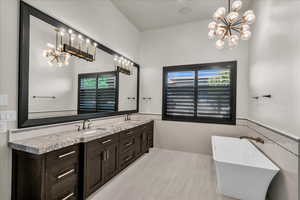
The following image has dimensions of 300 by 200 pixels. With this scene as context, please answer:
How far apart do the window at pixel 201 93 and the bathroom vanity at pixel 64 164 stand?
2.00 metres

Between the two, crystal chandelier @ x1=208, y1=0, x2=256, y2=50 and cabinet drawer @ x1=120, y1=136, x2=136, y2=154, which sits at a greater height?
crystal chandelier @ x1=208, y1=0, x2=256, y2=50

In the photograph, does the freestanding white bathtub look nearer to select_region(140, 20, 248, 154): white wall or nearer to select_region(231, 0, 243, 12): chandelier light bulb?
select_region(140, 20, 248, 154): white wall

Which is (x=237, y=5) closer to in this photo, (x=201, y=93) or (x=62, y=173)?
(x=201, y=93)

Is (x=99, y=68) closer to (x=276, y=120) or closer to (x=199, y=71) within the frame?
(x=199, y=71)

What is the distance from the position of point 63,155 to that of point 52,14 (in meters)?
1.89

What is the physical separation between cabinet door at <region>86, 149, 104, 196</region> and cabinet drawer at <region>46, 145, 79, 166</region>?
185mm

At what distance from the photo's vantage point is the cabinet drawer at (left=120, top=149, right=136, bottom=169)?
103 inches

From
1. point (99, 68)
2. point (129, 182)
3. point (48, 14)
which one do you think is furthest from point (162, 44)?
point (129, 182)

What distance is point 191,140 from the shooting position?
3.71 m

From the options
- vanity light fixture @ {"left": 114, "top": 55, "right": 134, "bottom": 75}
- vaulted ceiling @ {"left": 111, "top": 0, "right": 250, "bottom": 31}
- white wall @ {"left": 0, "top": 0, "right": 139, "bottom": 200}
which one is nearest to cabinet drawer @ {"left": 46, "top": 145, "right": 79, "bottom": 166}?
white wall @ {"left": 0, "top": 0, "right": 139, "bottom": 200}

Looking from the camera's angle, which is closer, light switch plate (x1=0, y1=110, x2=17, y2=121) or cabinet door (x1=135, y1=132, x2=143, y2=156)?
light switch plate (x1=0, y1=110, x2=17, y2=121)

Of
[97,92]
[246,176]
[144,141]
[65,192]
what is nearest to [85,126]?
[97,92]

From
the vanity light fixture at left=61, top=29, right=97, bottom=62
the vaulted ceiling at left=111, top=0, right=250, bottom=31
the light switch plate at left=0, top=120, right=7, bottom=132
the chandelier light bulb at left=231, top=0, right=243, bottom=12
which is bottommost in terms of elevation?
the light switch plate at left=0, top=120, right=7, bottom=132

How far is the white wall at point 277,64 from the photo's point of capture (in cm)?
156
